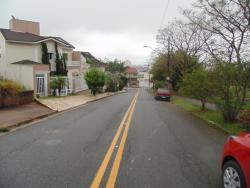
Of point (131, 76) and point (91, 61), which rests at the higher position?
point (91, 61)

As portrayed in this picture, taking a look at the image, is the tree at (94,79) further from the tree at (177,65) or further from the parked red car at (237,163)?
the parked red car at (237,163)

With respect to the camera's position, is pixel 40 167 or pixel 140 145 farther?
pixel 140 145

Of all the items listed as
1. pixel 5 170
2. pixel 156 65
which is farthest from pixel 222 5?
pixel 156 65

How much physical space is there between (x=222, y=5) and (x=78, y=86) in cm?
2560

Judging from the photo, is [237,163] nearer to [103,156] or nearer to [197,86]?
[103,156]

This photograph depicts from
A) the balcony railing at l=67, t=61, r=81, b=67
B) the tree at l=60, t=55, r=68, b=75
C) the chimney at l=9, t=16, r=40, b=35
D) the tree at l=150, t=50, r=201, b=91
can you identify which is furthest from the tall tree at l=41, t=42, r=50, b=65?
the tree at l=150, t=50, r=201, b=91

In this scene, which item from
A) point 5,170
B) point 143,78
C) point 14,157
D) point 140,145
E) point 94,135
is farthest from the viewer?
point 143,78

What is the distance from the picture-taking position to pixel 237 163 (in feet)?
13.4

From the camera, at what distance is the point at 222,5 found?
16.8 m

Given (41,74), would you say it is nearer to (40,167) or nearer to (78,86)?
(78,86)

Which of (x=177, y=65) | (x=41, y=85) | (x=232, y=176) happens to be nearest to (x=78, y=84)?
(x=41, y=85)

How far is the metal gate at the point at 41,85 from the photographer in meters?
24.7

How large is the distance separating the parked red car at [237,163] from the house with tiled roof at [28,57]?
71.5ft

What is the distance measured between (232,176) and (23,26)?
38835mm
